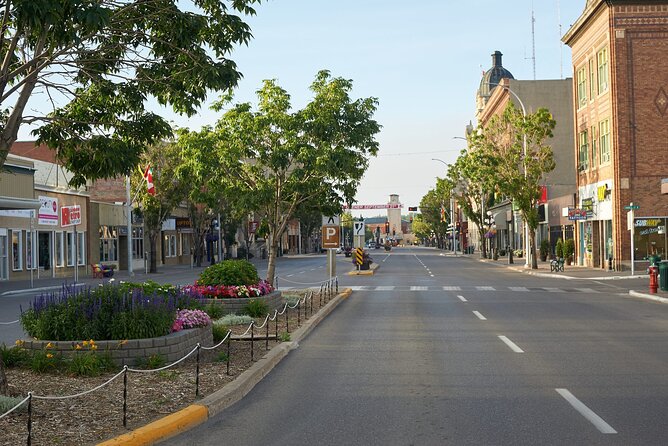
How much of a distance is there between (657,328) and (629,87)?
28194mm

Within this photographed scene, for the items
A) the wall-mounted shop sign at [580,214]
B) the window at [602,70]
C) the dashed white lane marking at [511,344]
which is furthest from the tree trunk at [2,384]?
the wall-mounted shop sign at [580,214]

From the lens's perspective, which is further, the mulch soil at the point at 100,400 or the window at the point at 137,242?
the window at the point at 137,242

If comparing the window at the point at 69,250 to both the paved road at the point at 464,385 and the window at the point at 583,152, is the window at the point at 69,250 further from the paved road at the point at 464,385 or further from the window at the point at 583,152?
the paved road at the point at 464,385

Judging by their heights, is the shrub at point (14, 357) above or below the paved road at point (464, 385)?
above

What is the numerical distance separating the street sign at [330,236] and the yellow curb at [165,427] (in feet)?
62.3

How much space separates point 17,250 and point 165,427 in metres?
42.0

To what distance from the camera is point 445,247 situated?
513 ft

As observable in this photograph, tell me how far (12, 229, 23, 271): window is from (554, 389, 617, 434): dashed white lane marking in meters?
41.3

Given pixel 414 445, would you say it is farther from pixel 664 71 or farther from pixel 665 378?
pixel 664 71

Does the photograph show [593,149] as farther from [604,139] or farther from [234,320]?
[234,320]

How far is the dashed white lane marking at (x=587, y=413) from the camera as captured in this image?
7.93 meters

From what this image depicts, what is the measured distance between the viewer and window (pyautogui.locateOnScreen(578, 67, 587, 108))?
49.7m

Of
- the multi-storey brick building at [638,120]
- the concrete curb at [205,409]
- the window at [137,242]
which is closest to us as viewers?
the concrete curb at [205,409]

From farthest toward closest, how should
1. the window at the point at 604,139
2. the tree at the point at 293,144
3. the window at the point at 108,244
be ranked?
the window at the point at 108,244, the window at the point at 604,139, the tree at the point at 293,144
